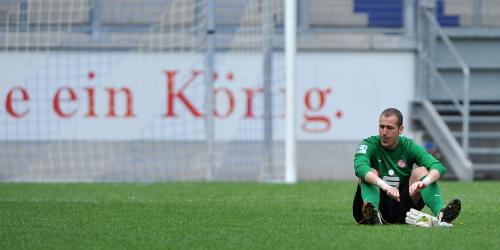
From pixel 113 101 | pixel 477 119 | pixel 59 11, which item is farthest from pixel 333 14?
pixel 59 11

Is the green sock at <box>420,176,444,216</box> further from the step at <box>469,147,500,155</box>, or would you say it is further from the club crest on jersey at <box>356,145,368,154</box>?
the step at <box>469,147,500,155</box>

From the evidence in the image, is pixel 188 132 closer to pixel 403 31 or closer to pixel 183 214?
pixel 403 31

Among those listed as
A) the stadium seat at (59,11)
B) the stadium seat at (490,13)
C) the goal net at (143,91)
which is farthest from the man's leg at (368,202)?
the stadium seat at (490,13)

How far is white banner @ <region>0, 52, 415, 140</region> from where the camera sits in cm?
1814

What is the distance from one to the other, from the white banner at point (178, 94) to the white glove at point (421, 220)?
916 centimetres

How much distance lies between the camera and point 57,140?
18.3 m

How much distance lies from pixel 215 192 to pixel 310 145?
5.06 metres

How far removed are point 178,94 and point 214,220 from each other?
874 cm

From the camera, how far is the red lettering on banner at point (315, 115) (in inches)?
768

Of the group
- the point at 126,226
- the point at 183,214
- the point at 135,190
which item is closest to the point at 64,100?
the point at 135,190

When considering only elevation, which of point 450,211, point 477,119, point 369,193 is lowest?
point 477,119

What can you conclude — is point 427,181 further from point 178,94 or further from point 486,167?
point 486,167

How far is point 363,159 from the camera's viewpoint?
30.7ft

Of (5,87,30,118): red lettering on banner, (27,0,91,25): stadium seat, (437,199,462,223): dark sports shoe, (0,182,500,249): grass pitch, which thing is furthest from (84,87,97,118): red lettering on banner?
(437,199,462,223): dark sports shoe
